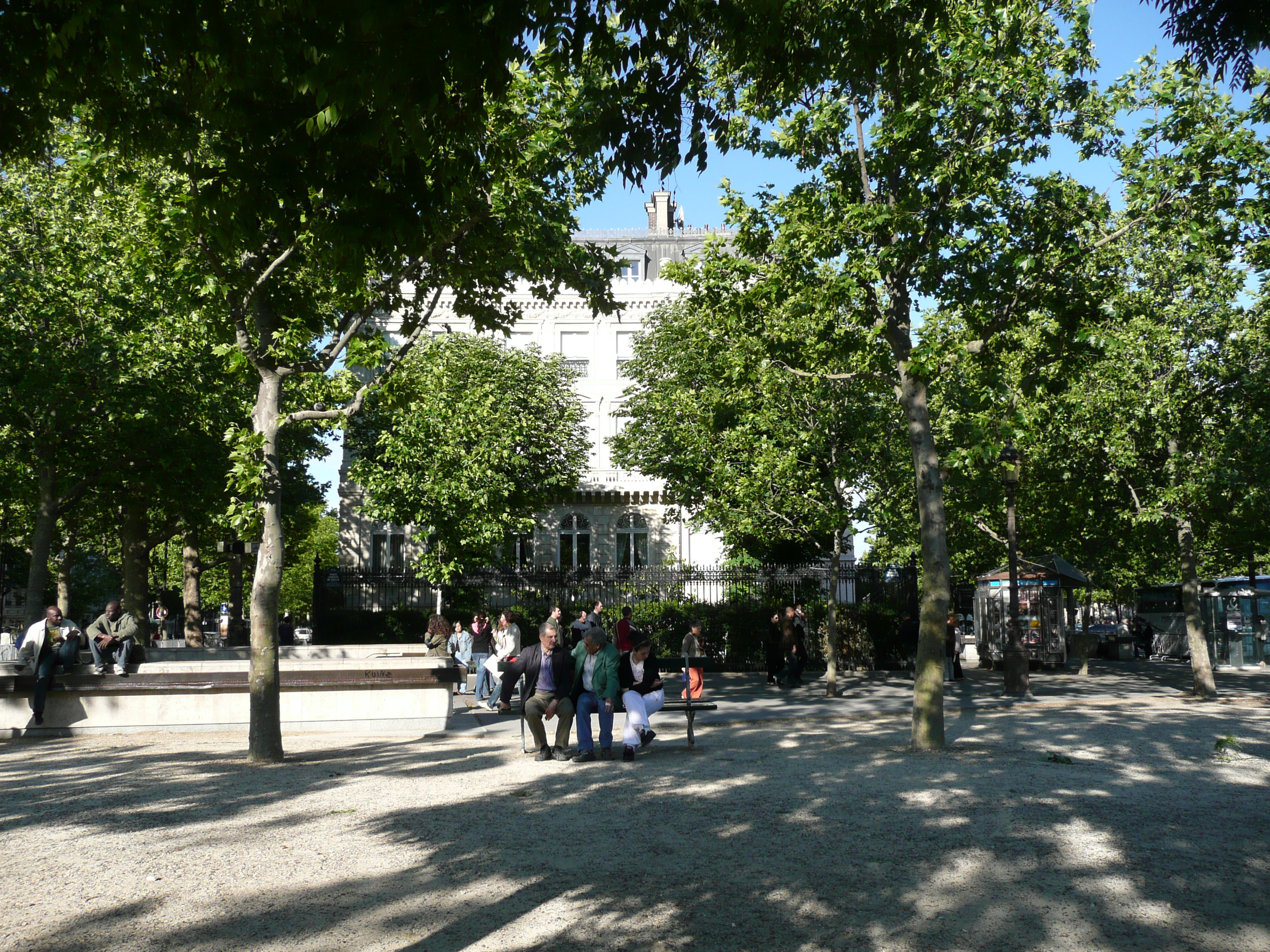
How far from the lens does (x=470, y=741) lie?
46.5 feet

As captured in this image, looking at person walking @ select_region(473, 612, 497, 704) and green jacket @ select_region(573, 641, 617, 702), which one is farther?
person walking @ select_region(473, 612, 497, 704)

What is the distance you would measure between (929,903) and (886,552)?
2712cm

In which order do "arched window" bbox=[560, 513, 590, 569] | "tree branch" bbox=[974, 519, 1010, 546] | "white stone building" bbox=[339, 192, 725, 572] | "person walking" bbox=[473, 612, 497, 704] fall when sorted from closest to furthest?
1. "person walking" bbox=[473, 612, 497, 704]
2. "tree branch" bbox=[974, 519, 1010, 546]
3. "white stone building" bbox=[339, 192, 725, 572]
4. "arched window" bbox=[560, 513, 590, 569]

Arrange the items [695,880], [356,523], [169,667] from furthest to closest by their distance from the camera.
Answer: [356,523] < [169,667] < [695,880]

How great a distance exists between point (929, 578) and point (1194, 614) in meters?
11.5

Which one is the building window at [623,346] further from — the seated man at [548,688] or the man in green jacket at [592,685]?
the man in green jacket at [592,685]

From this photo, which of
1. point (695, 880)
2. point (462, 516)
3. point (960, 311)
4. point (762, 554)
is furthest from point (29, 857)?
point (762, 554)

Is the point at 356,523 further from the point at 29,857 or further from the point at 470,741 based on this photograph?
the point at 29,857

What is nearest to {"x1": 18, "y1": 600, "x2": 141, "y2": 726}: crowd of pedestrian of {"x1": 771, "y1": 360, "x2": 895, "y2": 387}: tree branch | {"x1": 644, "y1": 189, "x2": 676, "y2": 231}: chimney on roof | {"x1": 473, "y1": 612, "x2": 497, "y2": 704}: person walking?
{"x1": 473, "y1": 612, "x2": 497, "y2": 704}: person walking

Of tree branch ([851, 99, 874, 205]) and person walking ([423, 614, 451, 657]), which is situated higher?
tree branch ([851, 99, 874, 205])

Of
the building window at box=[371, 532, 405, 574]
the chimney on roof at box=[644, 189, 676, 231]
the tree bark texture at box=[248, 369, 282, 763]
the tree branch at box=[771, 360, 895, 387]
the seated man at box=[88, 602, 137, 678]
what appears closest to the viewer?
the tree bark texture at box=[248, 369, 282, 763]

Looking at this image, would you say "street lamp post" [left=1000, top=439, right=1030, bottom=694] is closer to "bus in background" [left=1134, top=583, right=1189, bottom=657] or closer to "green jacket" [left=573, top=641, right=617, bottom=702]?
"green jacket" [left=573, top=641, right=617, bottom=702]

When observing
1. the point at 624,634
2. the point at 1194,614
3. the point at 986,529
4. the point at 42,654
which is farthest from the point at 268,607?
the point at 986,529

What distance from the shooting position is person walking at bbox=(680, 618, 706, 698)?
1331 centimetres
